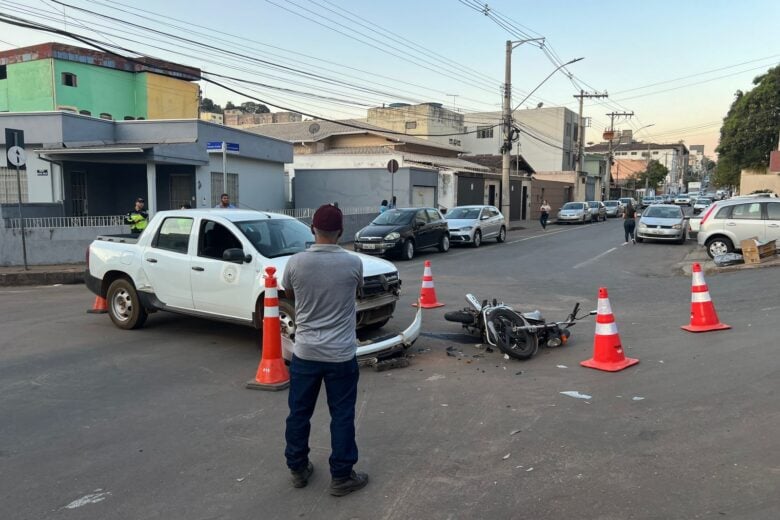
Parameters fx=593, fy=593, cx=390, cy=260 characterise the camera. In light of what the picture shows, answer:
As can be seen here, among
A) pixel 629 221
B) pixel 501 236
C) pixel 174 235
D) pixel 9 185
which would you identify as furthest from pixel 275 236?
pixel 629 221

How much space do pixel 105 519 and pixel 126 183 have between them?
20.4 meters

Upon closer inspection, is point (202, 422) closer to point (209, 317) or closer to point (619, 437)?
point (209, 317)

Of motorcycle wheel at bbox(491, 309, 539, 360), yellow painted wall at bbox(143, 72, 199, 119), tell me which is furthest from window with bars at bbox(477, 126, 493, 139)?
motorcycle wheel at bbox(491, 309, 539, 360)

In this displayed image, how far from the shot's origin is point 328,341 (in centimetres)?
368

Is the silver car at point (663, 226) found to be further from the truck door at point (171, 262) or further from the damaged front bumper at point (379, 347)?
the truck door at point (171, 262)

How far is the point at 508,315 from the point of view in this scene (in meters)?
6.96

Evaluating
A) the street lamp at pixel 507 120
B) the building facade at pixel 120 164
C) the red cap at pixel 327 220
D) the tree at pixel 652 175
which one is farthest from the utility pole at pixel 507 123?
the tree at pixel 652 175

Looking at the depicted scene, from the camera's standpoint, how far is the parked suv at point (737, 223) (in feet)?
48.7

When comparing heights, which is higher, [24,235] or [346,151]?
[346,151]

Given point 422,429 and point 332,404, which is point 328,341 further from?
point 422,429

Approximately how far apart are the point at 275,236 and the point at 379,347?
2341 millimetres

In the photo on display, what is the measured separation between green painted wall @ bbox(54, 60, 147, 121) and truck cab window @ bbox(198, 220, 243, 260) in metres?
31.8

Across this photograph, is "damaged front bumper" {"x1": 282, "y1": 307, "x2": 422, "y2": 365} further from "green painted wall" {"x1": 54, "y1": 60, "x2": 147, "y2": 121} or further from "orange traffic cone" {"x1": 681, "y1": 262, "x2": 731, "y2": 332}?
"green painted wall" {"x1": 54, "y1": 60, "x2": 147, "y2": 121}

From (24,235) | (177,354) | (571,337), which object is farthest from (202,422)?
(24,235)
